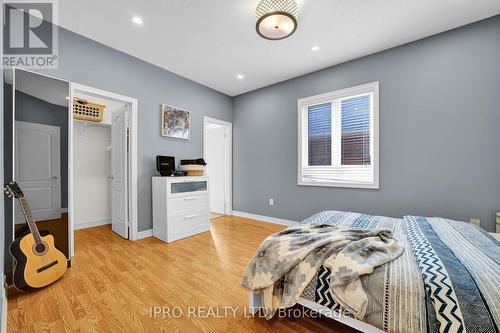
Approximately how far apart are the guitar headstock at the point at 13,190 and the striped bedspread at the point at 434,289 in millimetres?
2465

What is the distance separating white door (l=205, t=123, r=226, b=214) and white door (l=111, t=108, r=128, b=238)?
180cm

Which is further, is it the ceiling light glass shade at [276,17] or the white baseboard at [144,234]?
the white baseboard at [144,234]

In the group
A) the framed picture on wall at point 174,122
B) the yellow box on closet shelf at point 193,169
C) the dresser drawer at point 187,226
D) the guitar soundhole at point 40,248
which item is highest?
the framed picture on wall at point 174,122

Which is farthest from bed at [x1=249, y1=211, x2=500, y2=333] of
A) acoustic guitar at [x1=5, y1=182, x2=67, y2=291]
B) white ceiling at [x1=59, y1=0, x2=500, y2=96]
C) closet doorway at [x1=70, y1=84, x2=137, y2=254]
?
closet doorway at [x1=70, y1=84, x2=137, y2=254]

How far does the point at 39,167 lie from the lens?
1968 mm

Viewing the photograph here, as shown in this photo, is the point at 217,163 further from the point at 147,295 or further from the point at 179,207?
the point at 147,295

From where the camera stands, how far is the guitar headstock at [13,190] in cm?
169

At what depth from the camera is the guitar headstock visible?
1.69 m

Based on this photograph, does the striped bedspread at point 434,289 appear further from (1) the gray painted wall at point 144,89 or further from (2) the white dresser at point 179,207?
(1) the gray painted wall at point 144,89

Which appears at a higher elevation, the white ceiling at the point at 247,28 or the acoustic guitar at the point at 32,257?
the white ceiling at the point at 247,28

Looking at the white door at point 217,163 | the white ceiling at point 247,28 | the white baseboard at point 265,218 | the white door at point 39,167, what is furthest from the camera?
the white door at point 217,163

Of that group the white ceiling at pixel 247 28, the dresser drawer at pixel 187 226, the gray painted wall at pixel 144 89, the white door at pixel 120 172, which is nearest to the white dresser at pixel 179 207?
the dresser drawer at pixel 187 226

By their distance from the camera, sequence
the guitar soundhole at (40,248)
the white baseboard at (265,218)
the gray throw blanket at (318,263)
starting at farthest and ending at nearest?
the white baseboard at (265,218) → the guitar soundhole at (40,248) → the gray throw blanket at (318,263)

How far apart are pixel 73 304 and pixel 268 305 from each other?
155 centimetres
